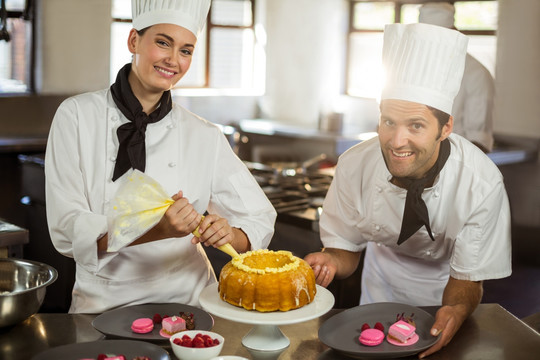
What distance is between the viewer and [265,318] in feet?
5.47

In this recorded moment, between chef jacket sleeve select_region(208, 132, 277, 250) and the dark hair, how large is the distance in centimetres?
63

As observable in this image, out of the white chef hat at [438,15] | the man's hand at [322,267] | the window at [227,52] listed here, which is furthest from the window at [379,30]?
the man's hand at [322,267]

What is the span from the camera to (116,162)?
6.84ft

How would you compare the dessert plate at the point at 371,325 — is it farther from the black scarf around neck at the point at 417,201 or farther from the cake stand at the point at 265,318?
the black scarf around neck at the point at 417,201

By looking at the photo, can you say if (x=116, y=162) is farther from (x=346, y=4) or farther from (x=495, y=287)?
(x=346, y=4)

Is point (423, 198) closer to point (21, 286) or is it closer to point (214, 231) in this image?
point (214, 231)

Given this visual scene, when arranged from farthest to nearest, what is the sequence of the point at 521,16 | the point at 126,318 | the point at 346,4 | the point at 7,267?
the point at 346,4 < the point at 521,16 < the point at 7,267 < the point at 126,318

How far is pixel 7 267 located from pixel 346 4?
679cm

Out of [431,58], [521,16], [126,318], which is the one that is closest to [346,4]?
[521,16]

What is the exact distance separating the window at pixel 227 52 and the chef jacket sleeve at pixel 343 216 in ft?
20.1

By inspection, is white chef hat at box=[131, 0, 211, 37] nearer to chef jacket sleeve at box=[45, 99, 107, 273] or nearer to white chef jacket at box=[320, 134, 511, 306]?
chef jacket sleeve at box=[45, 99, 107, 273]

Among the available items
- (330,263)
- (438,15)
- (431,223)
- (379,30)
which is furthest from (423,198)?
(379,30)

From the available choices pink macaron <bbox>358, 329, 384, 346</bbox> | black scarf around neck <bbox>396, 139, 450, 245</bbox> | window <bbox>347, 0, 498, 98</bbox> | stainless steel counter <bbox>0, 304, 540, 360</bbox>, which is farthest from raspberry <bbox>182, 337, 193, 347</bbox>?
window <bbox>347, 0, 498, 98</bbox>

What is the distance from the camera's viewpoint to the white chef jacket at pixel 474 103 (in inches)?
201
